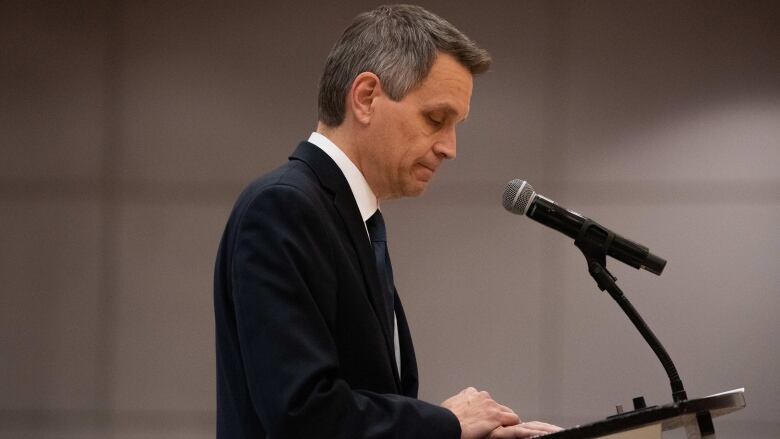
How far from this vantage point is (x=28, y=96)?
3.77m

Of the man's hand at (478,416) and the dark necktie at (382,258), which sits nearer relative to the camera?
the man's hand at (478,416)

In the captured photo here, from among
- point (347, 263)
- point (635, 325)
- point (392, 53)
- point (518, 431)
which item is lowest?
point (518, 431)

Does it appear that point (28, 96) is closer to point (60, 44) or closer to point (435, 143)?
point (60, 44)

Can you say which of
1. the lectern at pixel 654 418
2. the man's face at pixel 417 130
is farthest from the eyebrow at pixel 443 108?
the lectern at pixel 654 418

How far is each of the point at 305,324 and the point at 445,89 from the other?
450mm

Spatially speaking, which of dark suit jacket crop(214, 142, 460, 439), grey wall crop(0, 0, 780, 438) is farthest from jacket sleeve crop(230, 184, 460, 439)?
grey wall crop(0, 0, 780, 438)

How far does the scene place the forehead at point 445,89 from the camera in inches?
53.5

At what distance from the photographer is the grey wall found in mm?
3639

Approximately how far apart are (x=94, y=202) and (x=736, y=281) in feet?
8.75

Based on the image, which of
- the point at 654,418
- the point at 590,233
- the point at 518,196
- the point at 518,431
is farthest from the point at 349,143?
the point at 654,418

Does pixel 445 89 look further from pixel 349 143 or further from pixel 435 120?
pixel 349 143

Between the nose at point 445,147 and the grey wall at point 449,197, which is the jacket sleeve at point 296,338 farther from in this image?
the grey wall at point 449,197

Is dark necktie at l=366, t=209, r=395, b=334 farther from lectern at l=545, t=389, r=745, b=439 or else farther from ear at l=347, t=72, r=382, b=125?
lectern at l=545, t=389, r=745, b=439

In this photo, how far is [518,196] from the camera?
143cm
